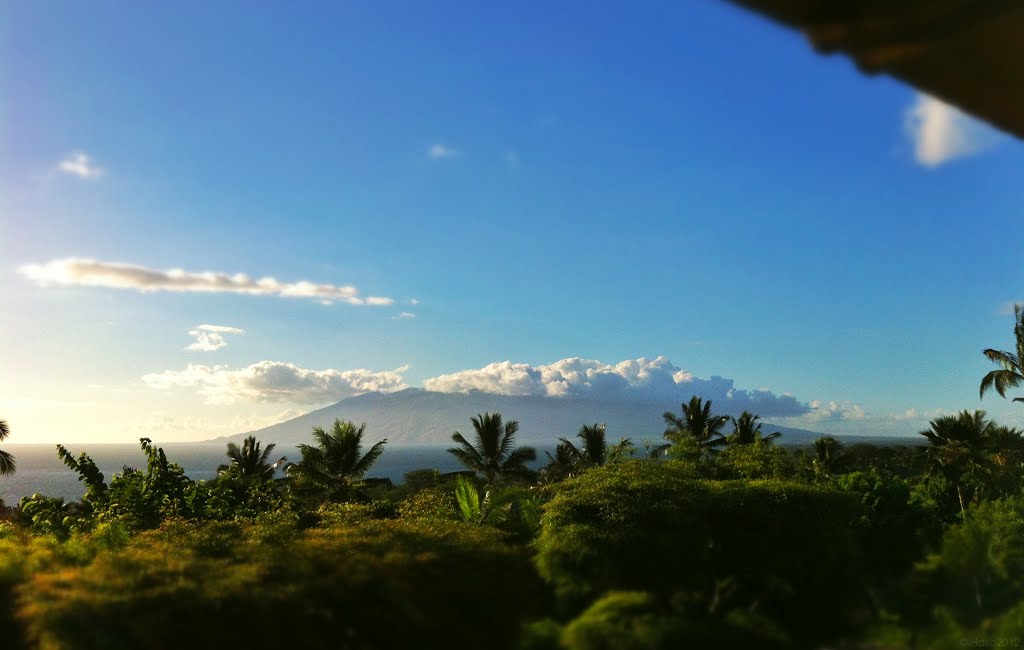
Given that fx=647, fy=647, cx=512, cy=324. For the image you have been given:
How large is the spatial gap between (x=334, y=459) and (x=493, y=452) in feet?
26.1

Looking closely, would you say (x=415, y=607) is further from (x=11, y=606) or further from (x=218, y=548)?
(x=11, y=606)

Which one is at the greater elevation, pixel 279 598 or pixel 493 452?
pixel 279 598

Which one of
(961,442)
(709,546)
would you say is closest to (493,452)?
(961,442)

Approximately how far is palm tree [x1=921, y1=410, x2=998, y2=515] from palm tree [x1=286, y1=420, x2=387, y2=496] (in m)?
17.3

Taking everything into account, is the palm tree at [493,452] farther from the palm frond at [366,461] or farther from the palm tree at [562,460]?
the palm frond at [366,461]

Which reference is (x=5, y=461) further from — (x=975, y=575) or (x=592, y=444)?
(x=975, y=575)

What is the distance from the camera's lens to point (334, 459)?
2289 centimetres

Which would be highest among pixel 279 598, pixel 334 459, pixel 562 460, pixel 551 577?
pixel 279 598

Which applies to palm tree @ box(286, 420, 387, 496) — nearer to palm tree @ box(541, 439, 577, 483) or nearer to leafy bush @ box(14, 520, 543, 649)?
palm tree @ box(541, 439, 577, 483)

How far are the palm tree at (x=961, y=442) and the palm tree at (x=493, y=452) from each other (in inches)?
588

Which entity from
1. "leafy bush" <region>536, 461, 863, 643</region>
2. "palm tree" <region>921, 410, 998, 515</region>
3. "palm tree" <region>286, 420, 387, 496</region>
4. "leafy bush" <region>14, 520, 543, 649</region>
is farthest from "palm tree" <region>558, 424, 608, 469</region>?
"leafy bush" <region>14, 520, 543, 649</region>

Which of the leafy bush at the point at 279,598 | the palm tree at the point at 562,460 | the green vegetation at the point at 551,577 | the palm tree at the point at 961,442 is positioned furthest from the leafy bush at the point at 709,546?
the palm tree at the point at 562,460

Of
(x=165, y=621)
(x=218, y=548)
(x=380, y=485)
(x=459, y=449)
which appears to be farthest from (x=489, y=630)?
(x=380, y=485)

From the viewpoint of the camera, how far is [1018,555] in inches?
180
